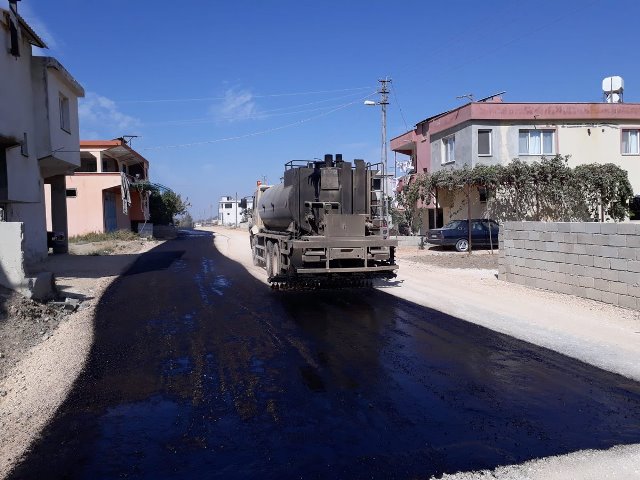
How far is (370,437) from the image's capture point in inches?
188

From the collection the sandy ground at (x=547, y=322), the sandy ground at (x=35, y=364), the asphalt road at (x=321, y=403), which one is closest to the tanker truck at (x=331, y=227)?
the sandy ground at (x=547, y=322)

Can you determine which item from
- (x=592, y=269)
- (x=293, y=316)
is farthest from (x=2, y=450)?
(x=592, y=269)

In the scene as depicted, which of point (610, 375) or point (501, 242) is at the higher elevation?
point (501, 242)

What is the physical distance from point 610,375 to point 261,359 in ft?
14.1

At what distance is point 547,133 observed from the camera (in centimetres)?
2864

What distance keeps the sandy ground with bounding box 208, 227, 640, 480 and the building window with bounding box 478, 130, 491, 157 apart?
40.5ft

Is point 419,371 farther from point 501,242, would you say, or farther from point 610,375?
point 501,242

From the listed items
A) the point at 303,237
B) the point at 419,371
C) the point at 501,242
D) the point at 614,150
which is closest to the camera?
the point at 419,371

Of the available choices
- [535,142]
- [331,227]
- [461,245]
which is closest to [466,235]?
[461,245]

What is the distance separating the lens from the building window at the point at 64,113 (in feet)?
67.8

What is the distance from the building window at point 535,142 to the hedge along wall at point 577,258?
15394 mm

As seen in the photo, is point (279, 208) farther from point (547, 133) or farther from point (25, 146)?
point (547, 133)

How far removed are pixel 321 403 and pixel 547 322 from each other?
5576 mm

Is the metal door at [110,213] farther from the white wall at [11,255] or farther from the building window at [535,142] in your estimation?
the white wall at [11,255]
